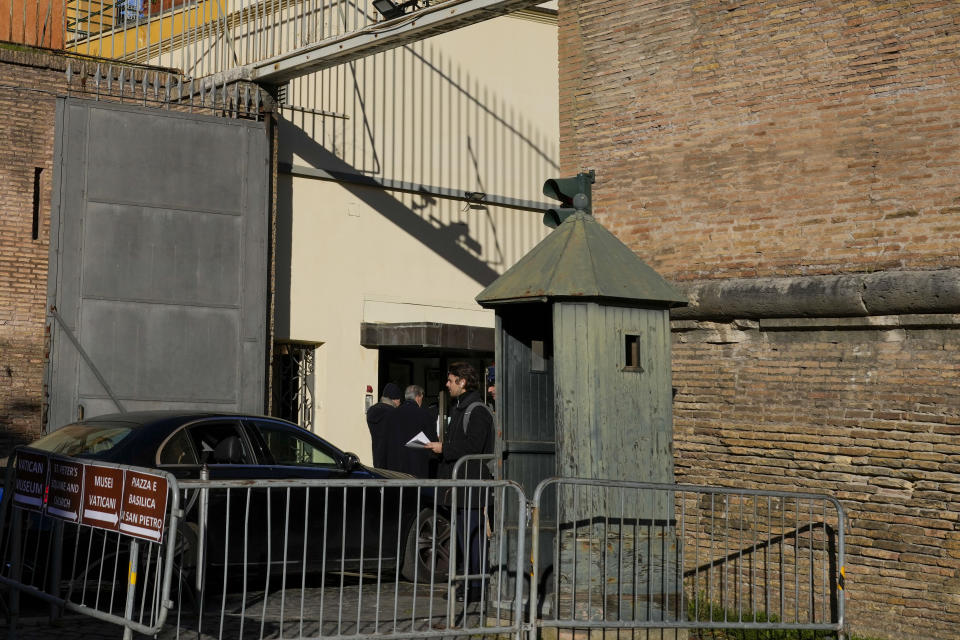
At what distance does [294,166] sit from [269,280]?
2047mm

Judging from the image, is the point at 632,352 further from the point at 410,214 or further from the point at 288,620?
the point at 410,214

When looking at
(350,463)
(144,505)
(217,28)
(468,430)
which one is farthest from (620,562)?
(217,28)

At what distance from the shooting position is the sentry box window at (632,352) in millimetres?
7719

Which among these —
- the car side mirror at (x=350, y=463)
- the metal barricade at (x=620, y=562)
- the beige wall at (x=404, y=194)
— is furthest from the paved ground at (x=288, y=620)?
the beige wall at (x=404, y=194)

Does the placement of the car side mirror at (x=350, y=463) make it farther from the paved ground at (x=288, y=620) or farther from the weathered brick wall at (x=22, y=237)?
the weathered brick wall at (x=22, y=237)

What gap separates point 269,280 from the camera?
15.2m

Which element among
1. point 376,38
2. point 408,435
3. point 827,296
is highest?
point 376,38

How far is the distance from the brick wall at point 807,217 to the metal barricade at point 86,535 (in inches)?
188

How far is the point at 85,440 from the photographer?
8.77 meters

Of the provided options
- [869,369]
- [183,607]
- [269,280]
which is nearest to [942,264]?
[869,369]

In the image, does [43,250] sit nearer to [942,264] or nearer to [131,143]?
[131,143]

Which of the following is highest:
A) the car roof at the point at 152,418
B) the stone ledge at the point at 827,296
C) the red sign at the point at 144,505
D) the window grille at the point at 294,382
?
the stone ledge at the point at 827,296

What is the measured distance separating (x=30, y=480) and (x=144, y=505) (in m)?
1.31

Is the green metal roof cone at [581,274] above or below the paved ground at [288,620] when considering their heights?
above
